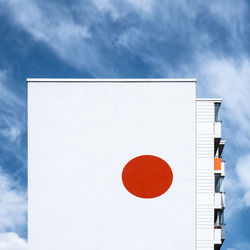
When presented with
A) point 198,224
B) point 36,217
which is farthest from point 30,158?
point 198,224

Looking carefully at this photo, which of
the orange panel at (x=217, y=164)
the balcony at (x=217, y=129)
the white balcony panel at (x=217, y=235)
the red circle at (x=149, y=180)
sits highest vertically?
the balcony at (x=217, y=129)

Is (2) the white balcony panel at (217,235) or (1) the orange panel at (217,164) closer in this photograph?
(2) the white balcony panel at (217,235)

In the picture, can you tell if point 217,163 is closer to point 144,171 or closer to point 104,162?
point 144,171

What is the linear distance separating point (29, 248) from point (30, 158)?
4.75 metres

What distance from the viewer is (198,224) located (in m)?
25.3

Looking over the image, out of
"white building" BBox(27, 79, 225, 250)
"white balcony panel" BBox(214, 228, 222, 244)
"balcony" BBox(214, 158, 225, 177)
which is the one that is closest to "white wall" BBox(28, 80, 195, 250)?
"white building" BBox(27, 79, 225, 250)

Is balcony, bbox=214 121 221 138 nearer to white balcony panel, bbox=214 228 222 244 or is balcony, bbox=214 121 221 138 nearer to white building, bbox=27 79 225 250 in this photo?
white building, bbox=27 79 225 250

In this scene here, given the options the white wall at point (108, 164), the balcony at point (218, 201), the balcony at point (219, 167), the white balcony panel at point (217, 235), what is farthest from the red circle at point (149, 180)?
the white balcony panel at point (217, 235)

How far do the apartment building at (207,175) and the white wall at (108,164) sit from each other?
44.5 inches

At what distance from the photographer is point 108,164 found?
978 inches

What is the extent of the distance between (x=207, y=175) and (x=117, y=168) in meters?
5.11

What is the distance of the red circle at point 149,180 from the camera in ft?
81.1

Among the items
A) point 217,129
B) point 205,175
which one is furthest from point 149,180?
point 217,129

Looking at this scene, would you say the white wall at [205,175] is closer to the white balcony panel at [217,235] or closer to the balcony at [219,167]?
the white balcony panel at [217,235]
